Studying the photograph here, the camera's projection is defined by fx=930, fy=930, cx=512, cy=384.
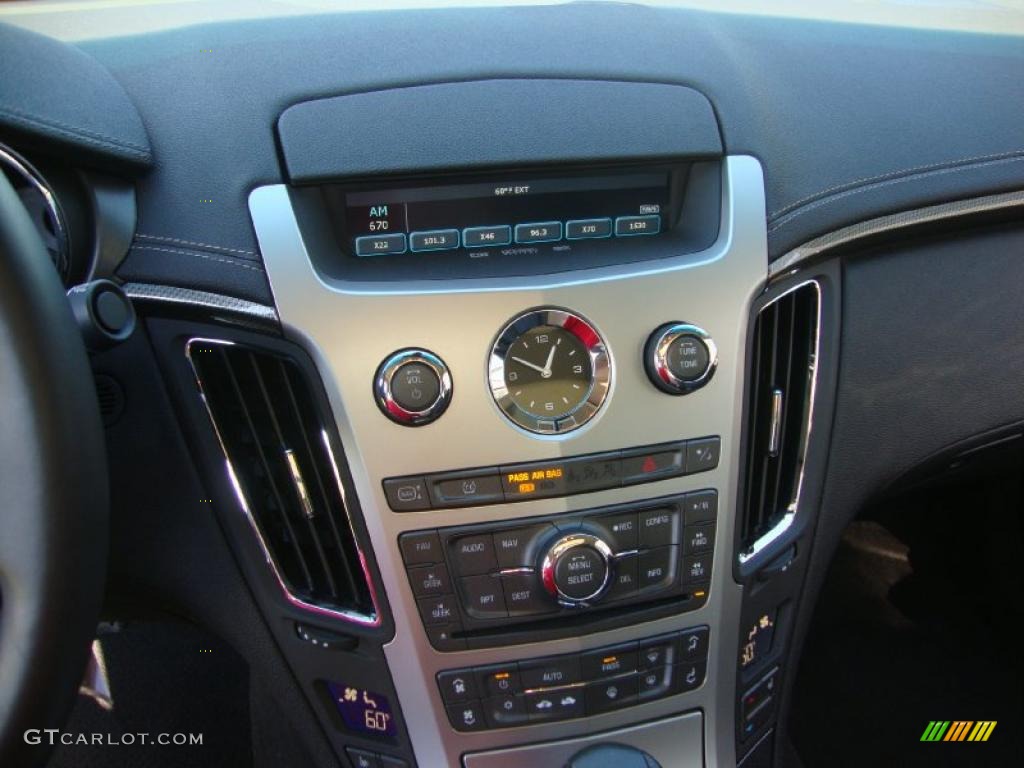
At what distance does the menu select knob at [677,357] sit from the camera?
1.09 metres

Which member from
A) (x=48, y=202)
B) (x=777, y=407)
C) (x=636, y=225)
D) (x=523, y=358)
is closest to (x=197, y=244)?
(x=48, y=202)

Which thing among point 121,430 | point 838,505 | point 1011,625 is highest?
point 121,430

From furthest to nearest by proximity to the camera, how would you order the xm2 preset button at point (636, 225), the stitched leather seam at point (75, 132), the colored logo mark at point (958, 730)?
1. the colored logo mark at point (958, 730)
2. the xm2 preset button at point (636, 225)
3. the stitched leather seam at point (75, 132)

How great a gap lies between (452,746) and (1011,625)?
1.47 meters

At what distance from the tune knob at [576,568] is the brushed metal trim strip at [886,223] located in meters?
0.40

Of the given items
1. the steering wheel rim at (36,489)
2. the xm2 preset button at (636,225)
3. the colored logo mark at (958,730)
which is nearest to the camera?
the steering wheel rim at (36,489)

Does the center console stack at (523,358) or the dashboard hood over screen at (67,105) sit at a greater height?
the dashboard hood over screen at (67,105)

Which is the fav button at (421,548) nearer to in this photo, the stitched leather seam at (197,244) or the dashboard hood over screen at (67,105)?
the stitched leather seam at (197,244)

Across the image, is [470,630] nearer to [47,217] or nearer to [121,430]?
[121,430]

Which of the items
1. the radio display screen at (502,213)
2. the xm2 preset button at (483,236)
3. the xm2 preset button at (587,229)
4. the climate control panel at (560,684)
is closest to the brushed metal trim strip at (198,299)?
the radio display screen at (502,213)

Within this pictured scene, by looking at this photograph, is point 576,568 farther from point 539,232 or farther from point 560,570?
point 539,232

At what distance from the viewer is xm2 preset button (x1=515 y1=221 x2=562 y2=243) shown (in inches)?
43.7

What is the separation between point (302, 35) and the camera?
3.80 feet

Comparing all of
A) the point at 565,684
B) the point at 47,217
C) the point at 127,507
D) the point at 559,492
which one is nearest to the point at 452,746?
the point at 565,684
